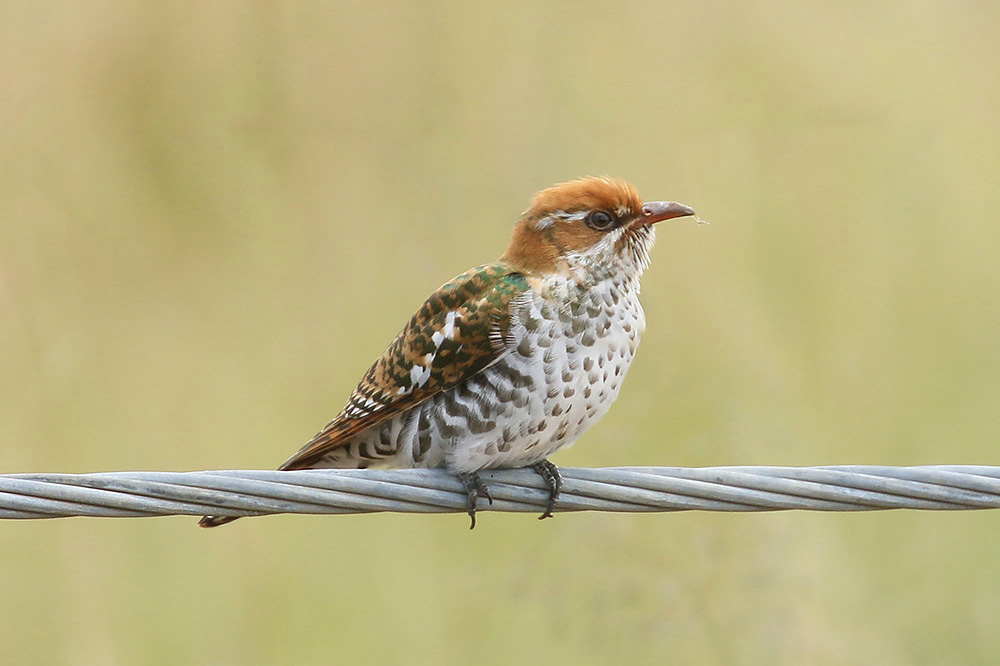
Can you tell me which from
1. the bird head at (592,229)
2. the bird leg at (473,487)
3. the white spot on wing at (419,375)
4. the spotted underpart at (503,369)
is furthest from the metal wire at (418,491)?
the bird head at (592,229)

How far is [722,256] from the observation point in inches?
200

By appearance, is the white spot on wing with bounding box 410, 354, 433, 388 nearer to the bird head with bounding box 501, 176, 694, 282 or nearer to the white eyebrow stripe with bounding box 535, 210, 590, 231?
the bird head with bounding box 501, 176, 694, 282

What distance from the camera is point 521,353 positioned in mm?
3373

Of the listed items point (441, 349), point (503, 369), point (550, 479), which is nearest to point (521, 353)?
point (503, 369)

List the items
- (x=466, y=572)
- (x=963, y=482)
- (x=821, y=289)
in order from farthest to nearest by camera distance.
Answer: (x=821, y=289) < (x=466, y=572) < (x=963, y=482)

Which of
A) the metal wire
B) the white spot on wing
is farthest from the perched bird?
the metal wire

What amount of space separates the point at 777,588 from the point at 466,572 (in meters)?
1.23

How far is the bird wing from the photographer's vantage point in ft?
11.2

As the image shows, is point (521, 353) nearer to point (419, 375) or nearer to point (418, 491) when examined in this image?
point (419, 375)

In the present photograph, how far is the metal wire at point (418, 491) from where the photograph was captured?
2371 mm

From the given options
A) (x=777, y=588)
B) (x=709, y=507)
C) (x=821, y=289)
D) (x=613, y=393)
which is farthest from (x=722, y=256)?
(x=709, y=507)

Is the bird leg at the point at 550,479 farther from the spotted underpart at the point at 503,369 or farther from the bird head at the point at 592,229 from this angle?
the bird head at the point at 592,229

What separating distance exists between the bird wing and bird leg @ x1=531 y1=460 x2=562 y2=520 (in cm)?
34

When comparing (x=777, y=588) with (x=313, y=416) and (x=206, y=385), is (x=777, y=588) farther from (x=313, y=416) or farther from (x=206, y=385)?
(x=206, y=385)
